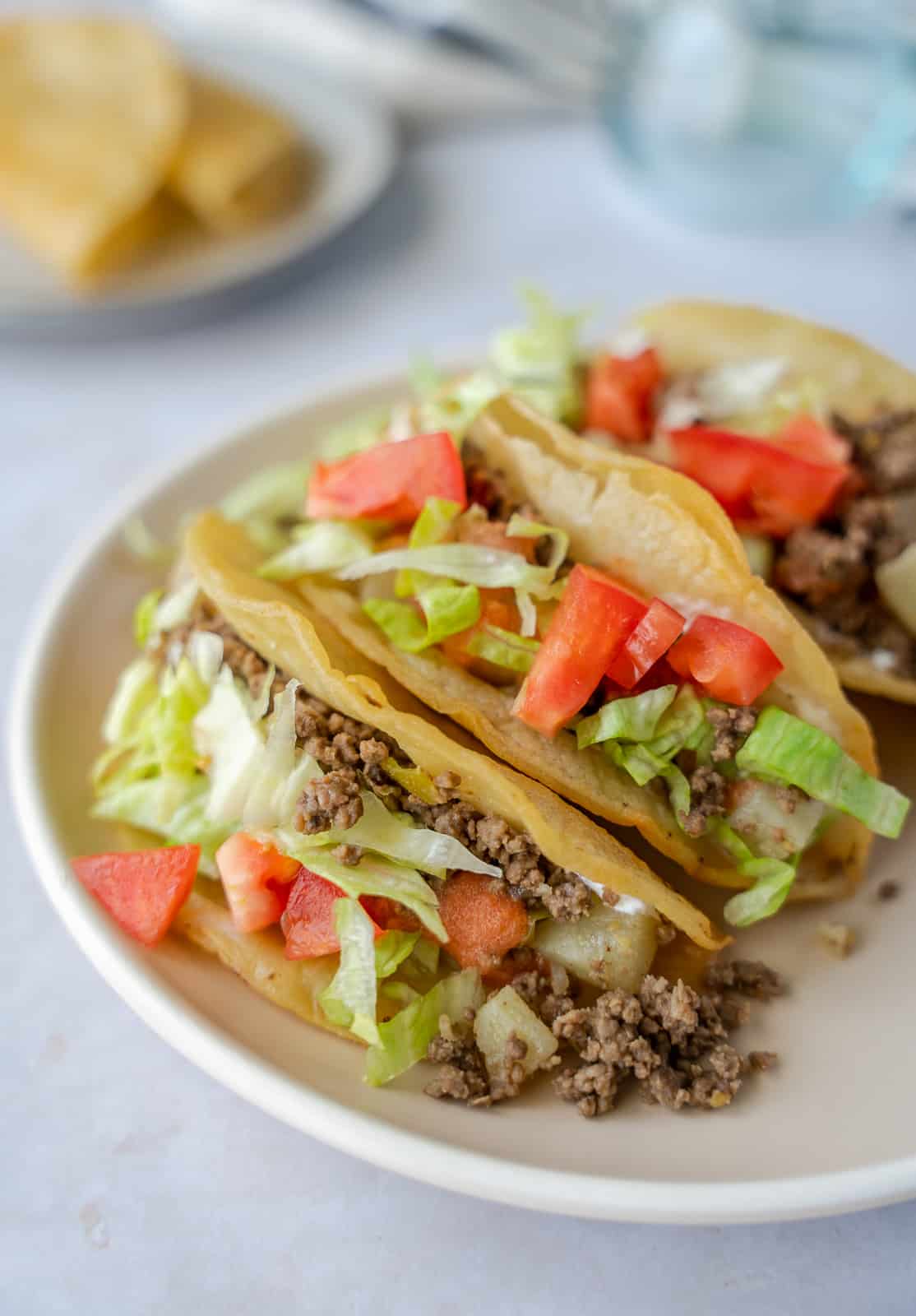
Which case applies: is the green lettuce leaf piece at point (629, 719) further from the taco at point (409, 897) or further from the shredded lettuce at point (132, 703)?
the shredded lettuce at point (132, 703)

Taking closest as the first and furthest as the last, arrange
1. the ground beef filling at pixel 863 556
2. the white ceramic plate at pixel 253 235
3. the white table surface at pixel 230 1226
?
the white table surface at pixel 230 1226, the ground beef filling at pixel 863 556, the white ceramic plate at pixel 253 235

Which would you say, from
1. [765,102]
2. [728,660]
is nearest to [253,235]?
[765,102]

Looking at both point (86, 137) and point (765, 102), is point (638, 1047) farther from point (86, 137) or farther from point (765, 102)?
point (86, 137)

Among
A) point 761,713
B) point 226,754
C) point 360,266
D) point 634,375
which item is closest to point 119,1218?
point 226,754

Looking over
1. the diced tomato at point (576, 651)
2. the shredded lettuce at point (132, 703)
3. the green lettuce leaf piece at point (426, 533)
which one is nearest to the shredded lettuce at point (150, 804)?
the shredded lettuce at point (132, 703)

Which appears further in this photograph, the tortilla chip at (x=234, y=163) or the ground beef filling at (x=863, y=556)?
the tortilla chip at (x=234, y=163)

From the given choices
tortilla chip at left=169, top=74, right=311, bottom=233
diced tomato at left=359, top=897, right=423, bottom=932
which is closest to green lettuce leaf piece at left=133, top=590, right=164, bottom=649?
diced tomato at left=359, top=897, right=423, bottom=932

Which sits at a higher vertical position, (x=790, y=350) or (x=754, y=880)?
(x=790, y=350)

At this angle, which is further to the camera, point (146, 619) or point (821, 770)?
point (146, 619)
